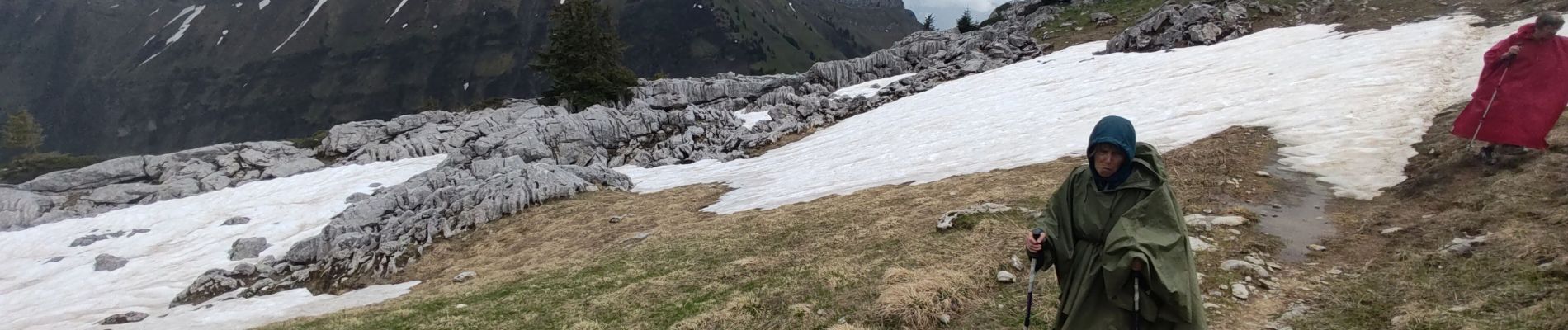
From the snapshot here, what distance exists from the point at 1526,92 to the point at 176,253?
41.5m

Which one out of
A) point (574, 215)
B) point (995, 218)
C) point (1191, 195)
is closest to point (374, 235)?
point (574, 215)

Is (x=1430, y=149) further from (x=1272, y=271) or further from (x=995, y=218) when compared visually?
(x=995, y=218)

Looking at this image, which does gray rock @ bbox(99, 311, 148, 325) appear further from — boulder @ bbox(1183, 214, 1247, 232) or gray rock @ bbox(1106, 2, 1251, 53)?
gray rock @ bbox(1106, 2, 1251, 53)

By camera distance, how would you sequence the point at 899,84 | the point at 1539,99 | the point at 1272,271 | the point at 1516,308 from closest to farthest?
the point at 1516,308
the point at 1272,271
the point at 1539,99
the point at 899,84

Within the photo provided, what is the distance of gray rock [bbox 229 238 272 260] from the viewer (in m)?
26.7

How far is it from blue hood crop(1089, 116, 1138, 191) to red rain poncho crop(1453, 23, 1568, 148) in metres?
11.4

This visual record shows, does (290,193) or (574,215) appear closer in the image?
(574,215)

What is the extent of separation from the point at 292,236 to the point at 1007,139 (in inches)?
1163

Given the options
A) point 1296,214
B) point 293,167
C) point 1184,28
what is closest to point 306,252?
point 293,167

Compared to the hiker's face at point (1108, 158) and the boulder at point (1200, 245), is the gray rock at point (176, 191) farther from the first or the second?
the hiker's face at point (1108, 158)

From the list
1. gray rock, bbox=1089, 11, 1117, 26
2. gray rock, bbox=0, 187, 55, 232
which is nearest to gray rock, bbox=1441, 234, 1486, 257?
gray rock, bbox=1089, 11, 1117, 26

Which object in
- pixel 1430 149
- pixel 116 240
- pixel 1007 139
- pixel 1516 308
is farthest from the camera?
pixel 116 240

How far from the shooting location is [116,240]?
31031 millimetres

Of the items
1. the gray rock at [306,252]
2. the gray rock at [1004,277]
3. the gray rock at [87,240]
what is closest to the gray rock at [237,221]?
the gray rock at [87,240]
